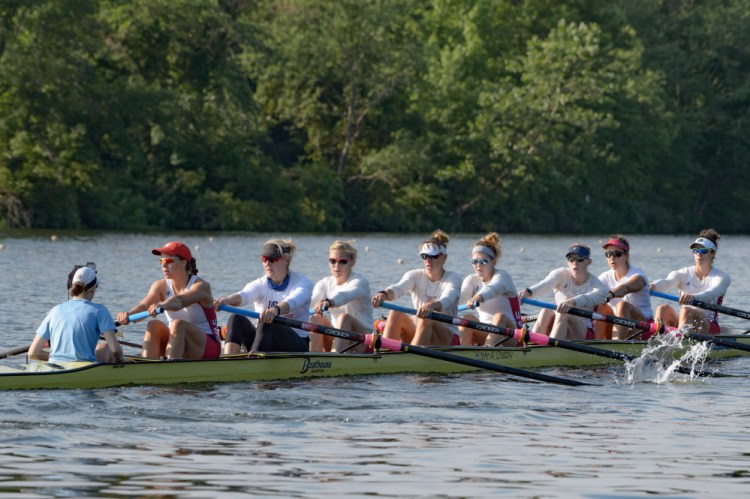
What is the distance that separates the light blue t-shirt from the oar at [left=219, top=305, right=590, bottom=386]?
2047 millimetres

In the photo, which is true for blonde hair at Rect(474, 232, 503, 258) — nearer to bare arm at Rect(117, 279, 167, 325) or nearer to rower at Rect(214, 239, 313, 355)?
rower at Rect(214, 239, 313, 355)

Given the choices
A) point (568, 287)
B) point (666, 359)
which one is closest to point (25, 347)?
point (568, 287)

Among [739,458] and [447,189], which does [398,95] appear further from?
[739,458]

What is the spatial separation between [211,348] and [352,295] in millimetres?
1840

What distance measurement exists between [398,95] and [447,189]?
5521 millimetres

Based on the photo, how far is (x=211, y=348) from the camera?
14703mm

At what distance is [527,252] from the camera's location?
164 ft

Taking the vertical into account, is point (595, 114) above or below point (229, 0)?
below

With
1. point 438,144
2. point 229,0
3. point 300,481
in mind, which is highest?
point 229,0

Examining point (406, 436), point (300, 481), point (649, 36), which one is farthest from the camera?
point (649, 36)

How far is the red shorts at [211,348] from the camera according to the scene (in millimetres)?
14641

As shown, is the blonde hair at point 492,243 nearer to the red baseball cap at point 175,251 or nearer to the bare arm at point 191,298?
the bare arm at point 191,298

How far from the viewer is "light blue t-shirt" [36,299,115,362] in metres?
13.0

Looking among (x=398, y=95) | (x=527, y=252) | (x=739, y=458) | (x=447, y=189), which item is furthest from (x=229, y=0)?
(x=739, y=458)
